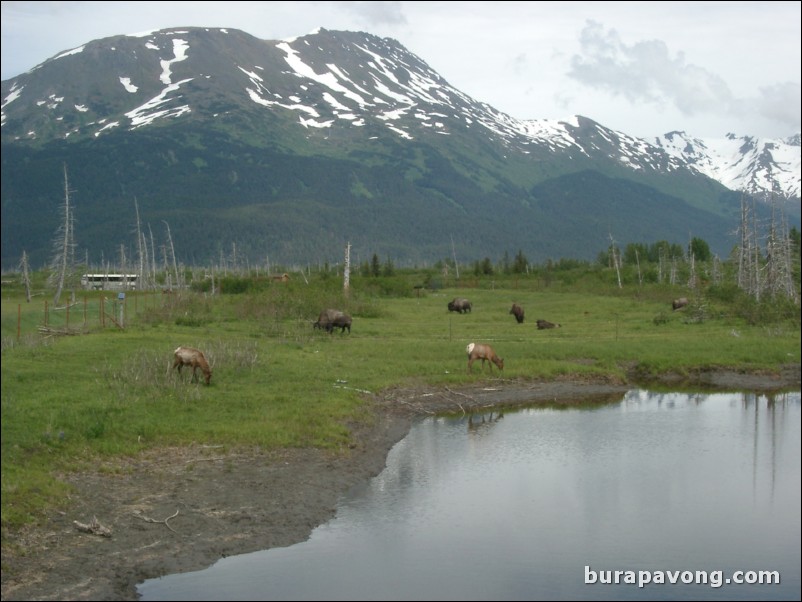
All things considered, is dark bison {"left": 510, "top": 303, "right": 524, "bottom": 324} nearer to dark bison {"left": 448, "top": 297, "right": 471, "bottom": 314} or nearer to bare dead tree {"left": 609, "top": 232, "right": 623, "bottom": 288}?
dark bison {"left": 448, "top": 297, "right": 471, "bottom": 314}

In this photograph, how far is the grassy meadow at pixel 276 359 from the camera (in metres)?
19.5

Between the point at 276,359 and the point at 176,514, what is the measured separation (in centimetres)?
1528

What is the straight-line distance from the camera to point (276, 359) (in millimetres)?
31484

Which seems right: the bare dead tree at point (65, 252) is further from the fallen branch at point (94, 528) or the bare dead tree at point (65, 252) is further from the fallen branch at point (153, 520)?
the fallen branch at point (94, 528)

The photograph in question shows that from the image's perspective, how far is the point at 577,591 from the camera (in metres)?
14.3

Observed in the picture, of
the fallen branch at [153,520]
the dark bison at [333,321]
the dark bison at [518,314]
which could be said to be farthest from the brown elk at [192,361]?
the dark bison at [518,314]

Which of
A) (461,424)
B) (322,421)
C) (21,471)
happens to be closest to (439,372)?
(461,424)

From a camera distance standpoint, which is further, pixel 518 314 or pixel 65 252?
pixel 518 314

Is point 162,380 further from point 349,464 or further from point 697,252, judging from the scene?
point 697,252

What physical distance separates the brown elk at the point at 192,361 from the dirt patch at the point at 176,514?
5.13m

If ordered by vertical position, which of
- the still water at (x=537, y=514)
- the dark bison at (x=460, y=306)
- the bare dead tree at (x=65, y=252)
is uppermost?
the bare dead tree at (x=65, y=252)

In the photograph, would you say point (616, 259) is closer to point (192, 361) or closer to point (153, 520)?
point (192, 361)

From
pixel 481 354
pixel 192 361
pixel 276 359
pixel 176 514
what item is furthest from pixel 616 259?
pixel 176 514

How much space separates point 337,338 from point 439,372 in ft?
31.1
